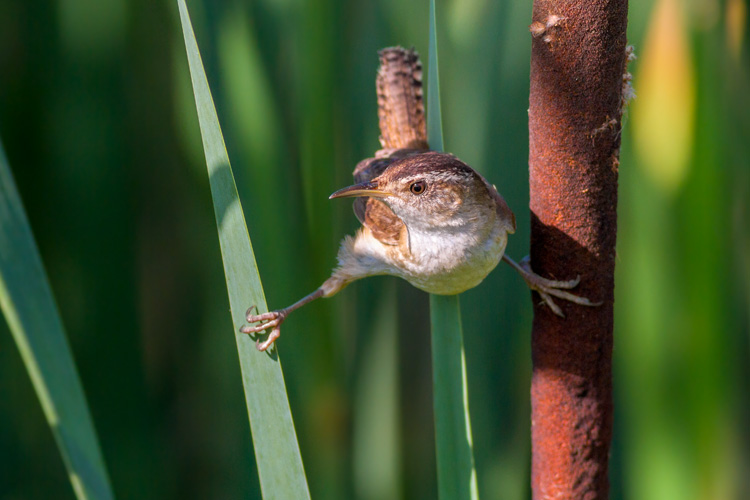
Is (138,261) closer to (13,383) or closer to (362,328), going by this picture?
(13,383)

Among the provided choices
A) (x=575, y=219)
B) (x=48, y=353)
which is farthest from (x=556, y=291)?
(x=48, y=353)

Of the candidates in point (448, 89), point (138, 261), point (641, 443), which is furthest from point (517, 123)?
point (138, 261)

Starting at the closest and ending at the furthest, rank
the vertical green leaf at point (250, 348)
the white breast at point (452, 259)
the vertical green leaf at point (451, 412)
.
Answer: the vertical green leaf at point (250, 348) < the vertical green leaf at point (451, 412) < the white breast at point (452, 259)

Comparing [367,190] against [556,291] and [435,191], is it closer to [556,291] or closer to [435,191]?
[435,191]

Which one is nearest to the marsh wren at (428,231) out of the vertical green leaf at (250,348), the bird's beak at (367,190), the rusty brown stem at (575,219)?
the bird's beak at (367,190)

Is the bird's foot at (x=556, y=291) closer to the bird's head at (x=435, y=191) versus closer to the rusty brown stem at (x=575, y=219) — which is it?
the rusty brown stem at (x=575, y=219)

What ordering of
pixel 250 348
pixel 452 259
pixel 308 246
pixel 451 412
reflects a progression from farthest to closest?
pixel 308 246, pixel 452 259, pixel 451 412, pixel 250 348

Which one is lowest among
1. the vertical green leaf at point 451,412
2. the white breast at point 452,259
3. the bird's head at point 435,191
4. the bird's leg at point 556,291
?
the vertical green leaf at point 451,412
